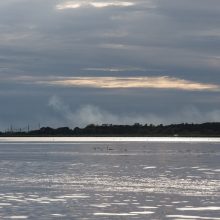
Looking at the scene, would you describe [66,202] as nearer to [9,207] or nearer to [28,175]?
[9,207]

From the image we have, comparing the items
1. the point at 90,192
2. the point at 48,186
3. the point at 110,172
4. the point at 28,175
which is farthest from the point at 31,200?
the point at 110,172

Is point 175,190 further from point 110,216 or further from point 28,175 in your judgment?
A: point 28,175

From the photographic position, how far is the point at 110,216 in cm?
3788

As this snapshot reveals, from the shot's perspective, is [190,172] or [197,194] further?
[190,172]

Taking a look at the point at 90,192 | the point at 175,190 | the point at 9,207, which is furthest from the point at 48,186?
the point at 9,207

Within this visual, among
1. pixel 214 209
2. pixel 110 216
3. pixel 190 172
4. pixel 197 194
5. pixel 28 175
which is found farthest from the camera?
pixel 190 172

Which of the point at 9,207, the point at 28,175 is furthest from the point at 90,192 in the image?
the point at 28,175

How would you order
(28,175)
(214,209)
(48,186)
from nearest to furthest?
1. (214,209)
2. (48,186)
3. (28,175)

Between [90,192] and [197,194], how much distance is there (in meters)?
7.64

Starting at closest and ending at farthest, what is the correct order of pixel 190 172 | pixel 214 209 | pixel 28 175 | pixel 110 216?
pixel 110 216, pixel 214 209, pixel 28 175, pixel 190 172

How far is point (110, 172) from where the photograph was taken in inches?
2933

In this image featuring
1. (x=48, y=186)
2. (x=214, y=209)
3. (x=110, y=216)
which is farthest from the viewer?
(x=48, y=186)

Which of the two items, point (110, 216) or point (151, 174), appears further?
point (151, 174)

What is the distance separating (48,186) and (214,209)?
18912 millimetres
